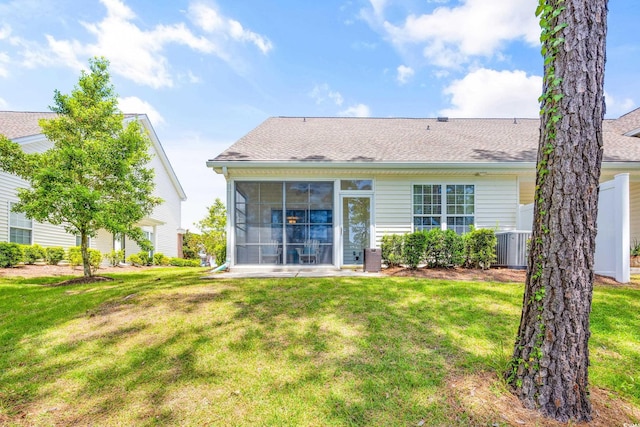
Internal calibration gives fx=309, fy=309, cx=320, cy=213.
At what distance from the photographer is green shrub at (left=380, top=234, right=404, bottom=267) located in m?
8.12

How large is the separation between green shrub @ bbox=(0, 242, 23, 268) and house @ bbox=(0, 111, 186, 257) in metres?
1.02

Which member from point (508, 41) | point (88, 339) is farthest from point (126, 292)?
point (508, 41)

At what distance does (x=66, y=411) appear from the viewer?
2.38m

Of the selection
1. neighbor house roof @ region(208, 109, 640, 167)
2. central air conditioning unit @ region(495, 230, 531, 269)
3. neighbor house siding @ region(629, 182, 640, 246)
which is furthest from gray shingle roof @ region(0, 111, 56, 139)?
neighbor house siding @ region(629, 182, 640, 246)

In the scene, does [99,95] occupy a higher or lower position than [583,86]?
higher

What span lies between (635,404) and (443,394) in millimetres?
1495

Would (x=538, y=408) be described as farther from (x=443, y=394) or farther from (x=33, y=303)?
(x=33, y=303)

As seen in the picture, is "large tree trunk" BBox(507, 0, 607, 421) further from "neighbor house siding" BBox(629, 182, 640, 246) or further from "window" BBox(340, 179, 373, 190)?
"neighbor house siding" BBox(629, 182, 640, 246)

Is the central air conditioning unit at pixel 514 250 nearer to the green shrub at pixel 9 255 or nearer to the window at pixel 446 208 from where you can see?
the window at pixel 446 208

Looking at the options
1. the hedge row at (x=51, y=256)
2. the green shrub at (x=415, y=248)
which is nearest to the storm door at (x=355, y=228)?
the green shrub at (x=415, y=248)

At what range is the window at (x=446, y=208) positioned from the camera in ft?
29.1

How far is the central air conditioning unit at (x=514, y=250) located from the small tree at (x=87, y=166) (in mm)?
9181

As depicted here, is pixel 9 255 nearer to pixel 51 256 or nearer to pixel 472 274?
pixel 51 256

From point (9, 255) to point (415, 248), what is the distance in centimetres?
1208
